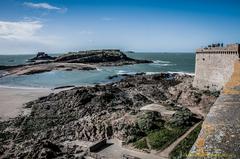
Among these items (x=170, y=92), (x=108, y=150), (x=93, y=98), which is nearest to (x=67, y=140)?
(x=108, y=150)

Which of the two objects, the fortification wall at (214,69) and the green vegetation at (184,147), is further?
the fortification wall at (214,69)

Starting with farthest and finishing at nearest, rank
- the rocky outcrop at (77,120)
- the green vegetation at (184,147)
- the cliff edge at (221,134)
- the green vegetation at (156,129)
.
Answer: the rocky outcrop at (77,120) → the green vegetation at (156,129) → the green vegetation at (184,147) → the cliff edge at (221,134)

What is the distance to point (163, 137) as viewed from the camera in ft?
70.7

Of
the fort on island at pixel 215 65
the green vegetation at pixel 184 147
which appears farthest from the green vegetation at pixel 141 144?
the fort on island at pixel 215 65

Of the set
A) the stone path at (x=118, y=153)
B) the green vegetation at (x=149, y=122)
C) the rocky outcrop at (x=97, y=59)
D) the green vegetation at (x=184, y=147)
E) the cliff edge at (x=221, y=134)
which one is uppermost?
the cliff edge at (x=221, y=134)

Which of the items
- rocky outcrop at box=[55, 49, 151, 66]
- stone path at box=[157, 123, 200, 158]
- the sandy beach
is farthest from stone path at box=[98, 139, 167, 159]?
rocky outcrop at box=[55, 49, 151, 66]

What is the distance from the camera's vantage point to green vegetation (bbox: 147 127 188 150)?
20453mm

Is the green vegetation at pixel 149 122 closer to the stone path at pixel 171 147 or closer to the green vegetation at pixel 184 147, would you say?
the stone path at pixel 171 147

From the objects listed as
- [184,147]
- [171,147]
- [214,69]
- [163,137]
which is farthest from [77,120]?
[214,69]

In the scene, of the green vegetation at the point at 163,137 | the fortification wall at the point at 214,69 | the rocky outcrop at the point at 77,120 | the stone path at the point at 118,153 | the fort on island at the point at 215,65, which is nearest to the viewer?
the stone path at the point at 118,153

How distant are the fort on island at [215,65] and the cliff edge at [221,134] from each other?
2780 centimetres

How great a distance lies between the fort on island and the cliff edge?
27.8 m

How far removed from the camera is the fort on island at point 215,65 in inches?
1273

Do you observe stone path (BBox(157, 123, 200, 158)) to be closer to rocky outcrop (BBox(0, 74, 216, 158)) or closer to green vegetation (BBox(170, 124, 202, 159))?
green vegetation (BBox(170, 124, 202, 159))
